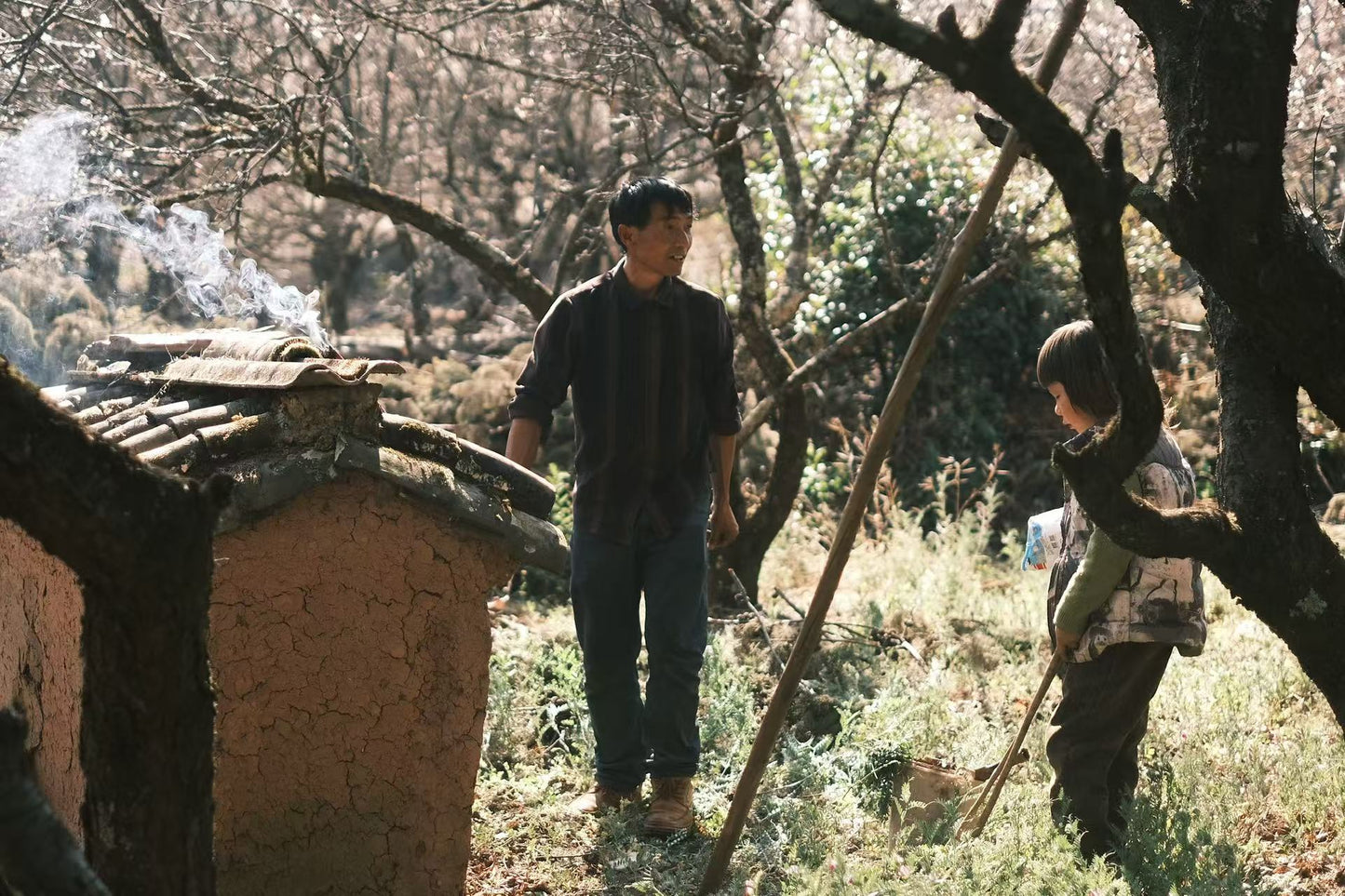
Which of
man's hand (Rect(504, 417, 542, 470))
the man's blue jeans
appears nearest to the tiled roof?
man's hand (Rect(504, 417, 542, 470))

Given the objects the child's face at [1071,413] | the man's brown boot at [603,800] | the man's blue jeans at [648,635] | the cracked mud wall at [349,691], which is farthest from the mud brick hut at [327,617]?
the child's face at [1071,413]

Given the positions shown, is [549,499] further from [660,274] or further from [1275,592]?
[1275,592]

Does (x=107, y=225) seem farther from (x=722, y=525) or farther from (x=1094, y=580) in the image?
(x=1094, y=580)

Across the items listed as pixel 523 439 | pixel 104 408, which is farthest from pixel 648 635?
pixel 104 408

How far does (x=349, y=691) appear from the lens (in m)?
3.82

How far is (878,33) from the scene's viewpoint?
252 centimetres

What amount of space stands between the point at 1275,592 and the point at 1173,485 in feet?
2.52

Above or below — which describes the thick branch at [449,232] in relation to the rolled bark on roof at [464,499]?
above

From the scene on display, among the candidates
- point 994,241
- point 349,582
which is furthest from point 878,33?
point 994,241

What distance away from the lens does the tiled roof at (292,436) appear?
3.45 m

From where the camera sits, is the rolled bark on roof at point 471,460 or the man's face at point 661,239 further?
the man's face at point 661,239

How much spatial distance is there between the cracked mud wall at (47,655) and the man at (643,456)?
1.50 m

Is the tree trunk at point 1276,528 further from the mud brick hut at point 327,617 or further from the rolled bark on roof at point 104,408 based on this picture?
the rolled bark on roof at point 104,408

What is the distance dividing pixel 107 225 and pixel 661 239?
118 inches
